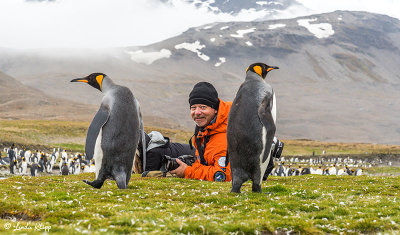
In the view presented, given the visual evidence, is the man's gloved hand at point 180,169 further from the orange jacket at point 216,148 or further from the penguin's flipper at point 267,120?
the penguin's flipper at point 267,120

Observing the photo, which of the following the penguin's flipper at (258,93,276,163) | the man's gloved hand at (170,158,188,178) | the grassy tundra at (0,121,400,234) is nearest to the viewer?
the grassy tundra at (0,121,400,234)

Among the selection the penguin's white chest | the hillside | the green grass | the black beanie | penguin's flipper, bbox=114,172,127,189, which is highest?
the black beanie

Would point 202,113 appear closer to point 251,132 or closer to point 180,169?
point 180,169

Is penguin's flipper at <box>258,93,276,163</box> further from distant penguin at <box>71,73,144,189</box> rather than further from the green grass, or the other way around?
distant penguin at <box>71,73,144,189</box>

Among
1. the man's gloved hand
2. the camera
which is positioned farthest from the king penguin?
the camera

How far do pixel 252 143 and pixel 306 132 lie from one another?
125869 millimetres

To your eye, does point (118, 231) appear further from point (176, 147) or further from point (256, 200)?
point (176, 147)

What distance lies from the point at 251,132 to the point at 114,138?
9.92 feet

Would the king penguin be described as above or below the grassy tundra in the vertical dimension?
above

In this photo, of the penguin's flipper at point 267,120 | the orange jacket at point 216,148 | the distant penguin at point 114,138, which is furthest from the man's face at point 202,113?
the penguin's flipper at point 267,120

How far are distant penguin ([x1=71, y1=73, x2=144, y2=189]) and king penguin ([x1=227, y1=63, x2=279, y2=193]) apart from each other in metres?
2.29

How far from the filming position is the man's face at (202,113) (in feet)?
33.2

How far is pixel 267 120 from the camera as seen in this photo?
749 cm

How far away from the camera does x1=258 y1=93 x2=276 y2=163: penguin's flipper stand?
24.5 feet
